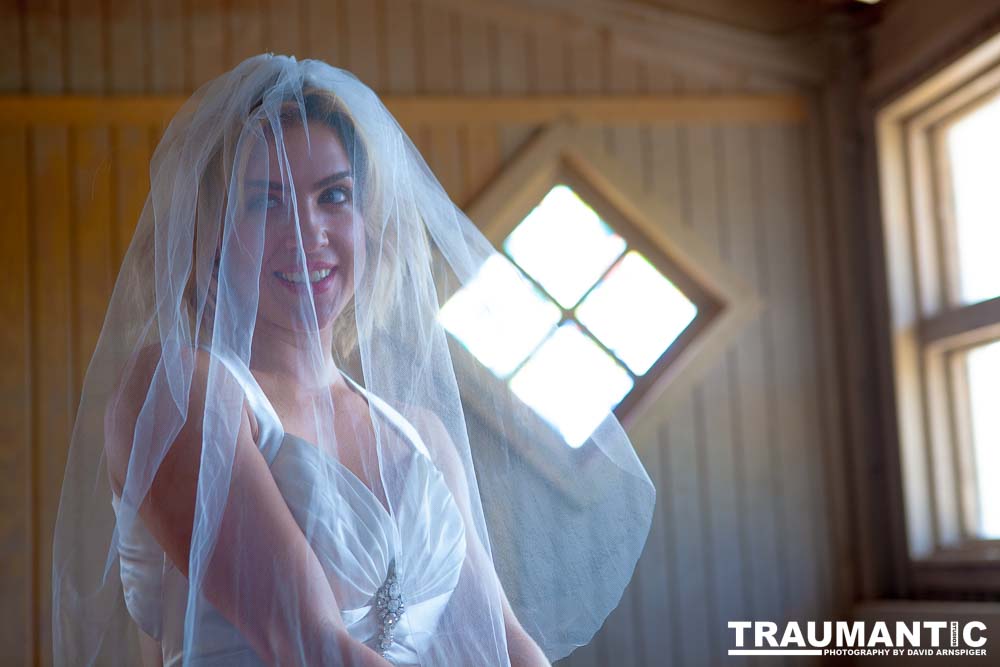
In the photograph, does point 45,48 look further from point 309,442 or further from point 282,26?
point 309,442

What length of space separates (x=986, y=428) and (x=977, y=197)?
24.6 inches

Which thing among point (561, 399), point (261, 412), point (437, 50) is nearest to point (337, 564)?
point (261, 412)

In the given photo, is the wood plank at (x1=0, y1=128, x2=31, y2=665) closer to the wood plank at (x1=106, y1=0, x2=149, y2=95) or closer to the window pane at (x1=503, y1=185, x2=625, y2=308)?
the wood plank at (x1=106, y1=0, x2=149, y2=95)

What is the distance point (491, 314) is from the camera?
1511 millimetres

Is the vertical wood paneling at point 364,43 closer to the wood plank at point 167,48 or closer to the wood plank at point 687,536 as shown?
the wood plank at point 167,48

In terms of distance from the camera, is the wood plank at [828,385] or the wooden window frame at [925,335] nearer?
the wooden window frame at [925,335]

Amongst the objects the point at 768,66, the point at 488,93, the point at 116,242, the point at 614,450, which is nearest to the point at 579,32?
the point at 488,93

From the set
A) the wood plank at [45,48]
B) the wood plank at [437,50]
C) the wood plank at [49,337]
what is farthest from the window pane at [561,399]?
the wood plank at [45,48]

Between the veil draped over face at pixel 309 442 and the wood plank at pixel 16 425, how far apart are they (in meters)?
1.90

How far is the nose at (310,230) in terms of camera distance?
1.33 m

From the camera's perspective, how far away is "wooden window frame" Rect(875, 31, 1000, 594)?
325 centimetres

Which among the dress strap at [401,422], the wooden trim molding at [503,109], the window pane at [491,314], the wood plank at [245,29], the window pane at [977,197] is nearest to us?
the dress strap at [401,422]

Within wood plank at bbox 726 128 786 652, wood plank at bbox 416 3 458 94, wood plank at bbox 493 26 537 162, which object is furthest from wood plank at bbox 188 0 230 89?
wood plank at bbox 726 128 786 652

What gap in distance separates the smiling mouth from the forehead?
109 mm
